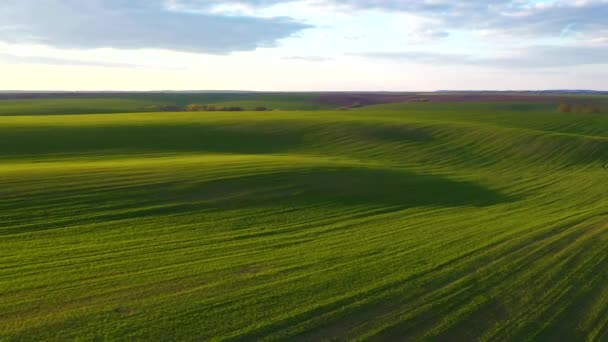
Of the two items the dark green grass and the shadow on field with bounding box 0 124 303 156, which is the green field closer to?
the shadow on field with bounding box 0 124 303 156

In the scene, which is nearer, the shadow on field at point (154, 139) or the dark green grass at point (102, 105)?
the shadow on field at point (154, 139)

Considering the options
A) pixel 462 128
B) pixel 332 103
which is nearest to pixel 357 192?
pixel 462 128

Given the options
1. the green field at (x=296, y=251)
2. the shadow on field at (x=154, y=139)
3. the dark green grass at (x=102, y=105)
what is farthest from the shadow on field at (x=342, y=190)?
the dark green grass at (x=102, y=105)

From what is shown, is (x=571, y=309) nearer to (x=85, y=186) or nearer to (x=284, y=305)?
(x=284, y=305)

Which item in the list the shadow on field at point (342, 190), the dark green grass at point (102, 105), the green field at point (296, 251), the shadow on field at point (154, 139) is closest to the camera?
the green field at point (296, 251)

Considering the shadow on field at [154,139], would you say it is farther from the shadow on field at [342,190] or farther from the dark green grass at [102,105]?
the dark green grass at [102,105]

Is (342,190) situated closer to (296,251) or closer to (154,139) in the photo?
(296,251)

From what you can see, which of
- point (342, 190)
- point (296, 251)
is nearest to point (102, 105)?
point (342, 190)

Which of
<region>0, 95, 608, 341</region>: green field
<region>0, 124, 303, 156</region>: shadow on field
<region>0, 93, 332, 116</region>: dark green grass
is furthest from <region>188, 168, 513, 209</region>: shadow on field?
<region>0, 93, 332, 116</region>: dark green grass
